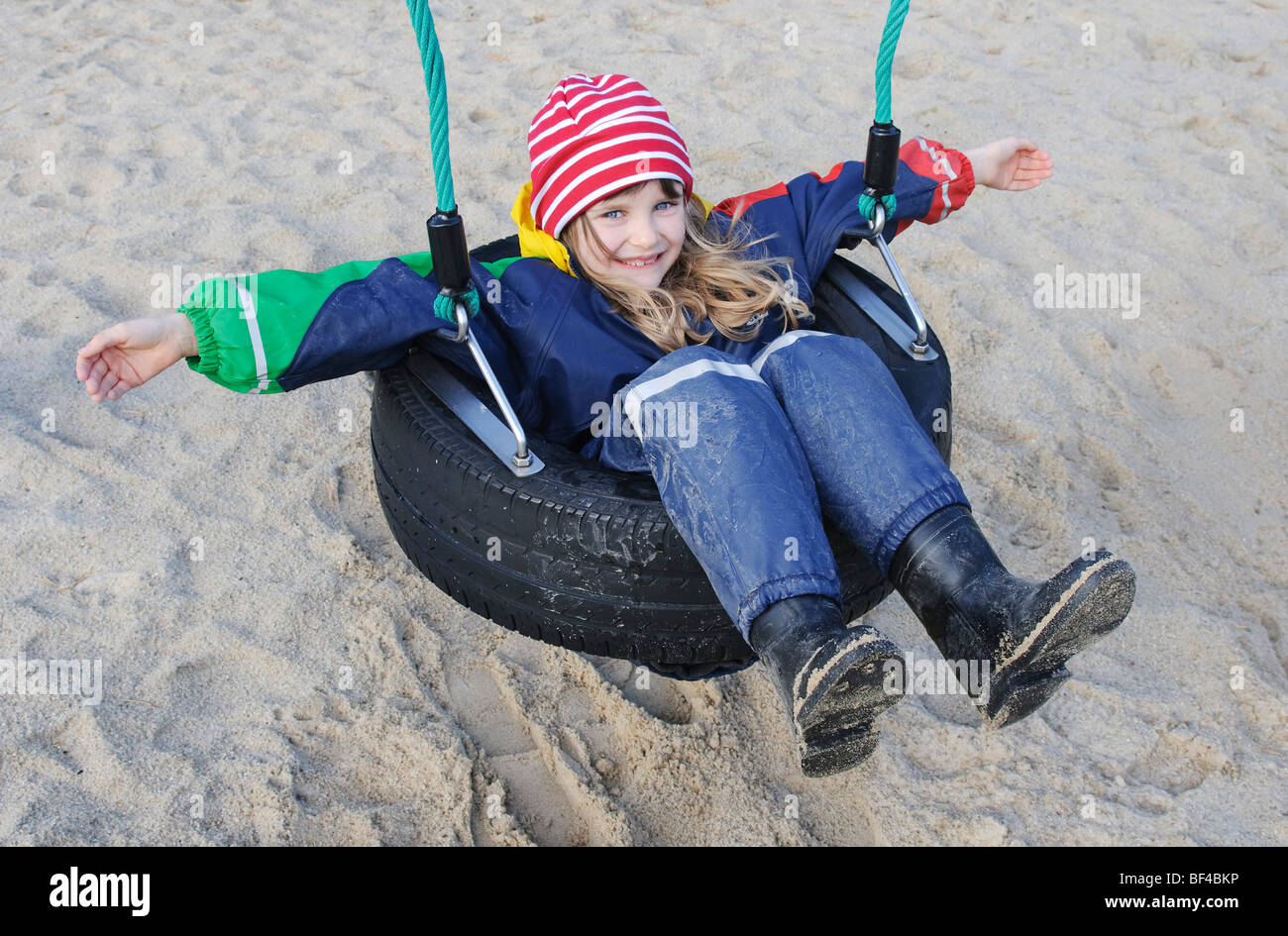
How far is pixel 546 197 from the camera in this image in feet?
6.49

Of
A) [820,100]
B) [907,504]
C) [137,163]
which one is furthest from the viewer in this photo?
[820,100]

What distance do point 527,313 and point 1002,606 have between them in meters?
0.93

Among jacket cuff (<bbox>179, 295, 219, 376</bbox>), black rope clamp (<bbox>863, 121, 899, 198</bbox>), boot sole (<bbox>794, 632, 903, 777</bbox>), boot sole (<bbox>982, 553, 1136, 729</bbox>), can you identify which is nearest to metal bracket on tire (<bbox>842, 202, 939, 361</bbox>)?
black rope clamp (<bbox>863, 121, 899, 198</bbox>)

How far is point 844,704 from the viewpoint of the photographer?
1330 mm

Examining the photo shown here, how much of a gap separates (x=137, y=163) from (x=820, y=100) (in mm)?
2249

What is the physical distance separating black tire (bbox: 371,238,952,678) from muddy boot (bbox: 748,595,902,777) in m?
0.18

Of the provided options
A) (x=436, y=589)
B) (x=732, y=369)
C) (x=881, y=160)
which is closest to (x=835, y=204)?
(x=881, y=160)

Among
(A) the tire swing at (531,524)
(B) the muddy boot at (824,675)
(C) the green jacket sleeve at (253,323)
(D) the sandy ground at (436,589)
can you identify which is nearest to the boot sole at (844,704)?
(B) the muddy boot at (824,675)

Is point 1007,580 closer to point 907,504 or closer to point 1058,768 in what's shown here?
point 907,504

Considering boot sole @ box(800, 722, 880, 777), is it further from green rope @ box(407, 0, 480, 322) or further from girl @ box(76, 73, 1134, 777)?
green rope @ box(407, 0, 480, 322)

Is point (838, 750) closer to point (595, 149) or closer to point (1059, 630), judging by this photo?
point (1059, 630)

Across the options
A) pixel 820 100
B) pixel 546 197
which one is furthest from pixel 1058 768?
pixel 820 100

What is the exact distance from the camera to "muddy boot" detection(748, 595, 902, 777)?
1.30m

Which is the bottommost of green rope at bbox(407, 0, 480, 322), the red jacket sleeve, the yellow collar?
the yellow collar
